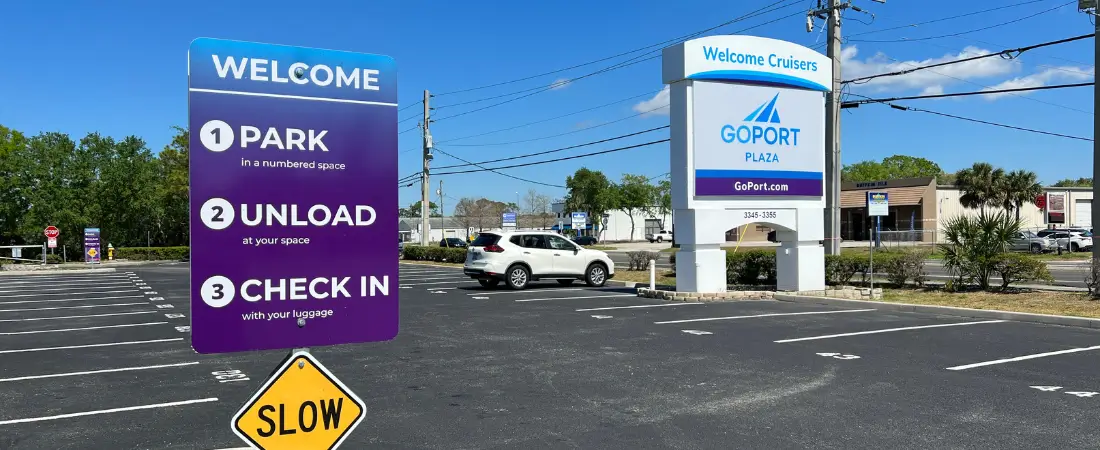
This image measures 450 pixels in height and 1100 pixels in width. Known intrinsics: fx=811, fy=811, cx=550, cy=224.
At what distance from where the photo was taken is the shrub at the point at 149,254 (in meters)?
55.3

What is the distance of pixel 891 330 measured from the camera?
1200 cm

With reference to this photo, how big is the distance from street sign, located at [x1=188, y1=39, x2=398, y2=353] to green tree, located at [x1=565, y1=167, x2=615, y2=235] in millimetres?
82777

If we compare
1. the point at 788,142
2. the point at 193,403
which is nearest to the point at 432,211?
the point at 788,142

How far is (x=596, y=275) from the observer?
22016mm

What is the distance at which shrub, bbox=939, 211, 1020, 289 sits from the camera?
1642 centimetres

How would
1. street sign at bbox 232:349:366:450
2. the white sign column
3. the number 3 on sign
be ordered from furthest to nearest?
the white sign column, the number 3 on sign, street sign at bbox 232:349:366:450

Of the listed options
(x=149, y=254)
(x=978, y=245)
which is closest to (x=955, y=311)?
(x=978, y=245)

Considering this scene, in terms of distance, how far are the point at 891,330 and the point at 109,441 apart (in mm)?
10247

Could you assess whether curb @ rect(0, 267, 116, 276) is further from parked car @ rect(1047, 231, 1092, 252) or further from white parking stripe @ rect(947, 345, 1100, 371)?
parked car @ rect(1047, 231, 1092, 252)

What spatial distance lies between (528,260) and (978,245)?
34.1ft

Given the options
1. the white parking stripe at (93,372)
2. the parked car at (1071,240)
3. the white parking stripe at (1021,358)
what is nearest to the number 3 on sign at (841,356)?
the white parking stripe at (1021,358)

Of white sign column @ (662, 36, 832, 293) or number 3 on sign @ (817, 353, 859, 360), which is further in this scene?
white sign column @ (662, 36, 832, 293)

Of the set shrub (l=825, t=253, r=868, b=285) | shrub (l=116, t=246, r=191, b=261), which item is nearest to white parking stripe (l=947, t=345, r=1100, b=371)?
shrub (l=825, t=253, r=868, b=285)

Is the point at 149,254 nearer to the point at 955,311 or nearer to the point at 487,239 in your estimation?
the point at 487,239
